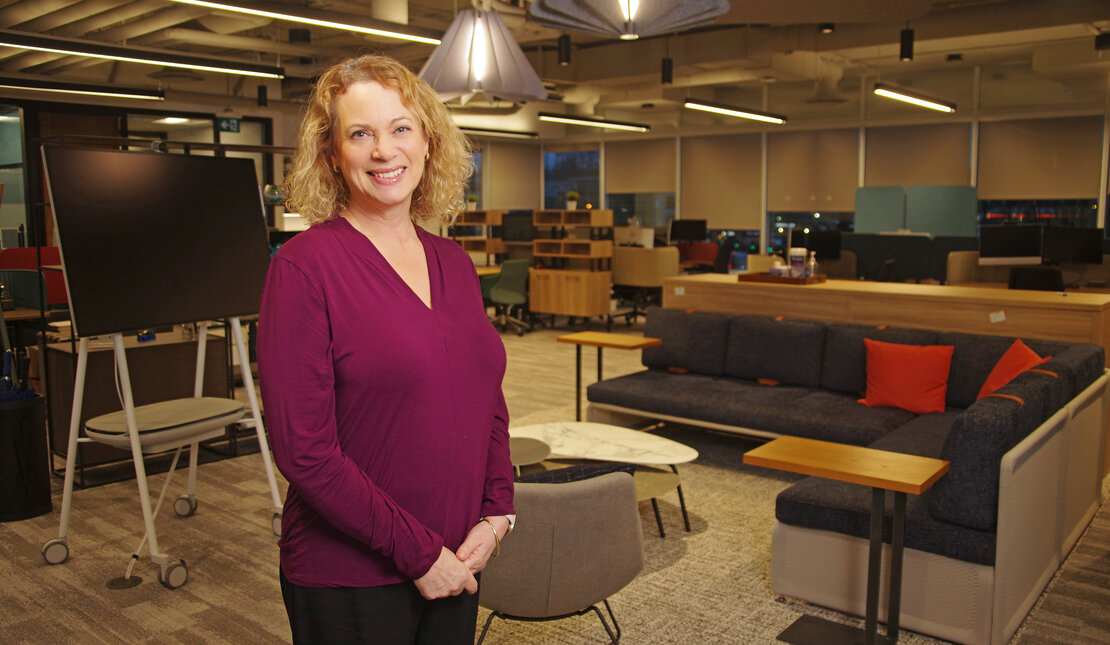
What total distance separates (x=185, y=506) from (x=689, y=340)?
3.45 m

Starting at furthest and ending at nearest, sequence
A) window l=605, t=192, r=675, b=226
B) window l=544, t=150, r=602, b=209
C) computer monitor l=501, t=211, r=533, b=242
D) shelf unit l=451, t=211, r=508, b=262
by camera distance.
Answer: window l=544, t=150, r=602, b=209, window l=605, t=192, r=675, b=226, shelf unit l=451, t=211, r=508, b=262, computer monitor l=501, t=211, r=533, b=242

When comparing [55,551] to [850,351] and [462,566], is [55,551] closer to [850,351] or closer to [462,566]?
[462,566]

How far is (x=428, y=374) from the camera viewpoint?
1408 millimetres

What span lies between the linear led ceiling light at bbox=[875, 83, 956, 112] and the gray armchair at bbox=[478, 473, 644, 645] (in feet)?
27.9

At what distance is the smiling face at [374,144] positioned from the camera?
1.46 m

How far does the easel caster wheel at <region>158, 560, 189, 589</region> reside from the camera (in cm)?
374

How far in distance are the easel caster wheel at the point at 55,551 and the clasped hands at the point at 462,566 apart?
331cm

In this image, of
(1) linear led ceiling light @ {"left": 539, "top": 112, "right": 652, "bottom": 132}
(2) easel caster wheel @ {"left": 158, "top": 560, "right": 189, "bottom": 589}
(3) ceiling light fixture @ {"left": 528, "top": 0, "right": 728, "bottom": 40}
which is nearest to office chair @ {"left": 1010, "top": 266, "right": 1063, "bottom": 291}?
(3) ceiling light fixture @ {"left": 528, "top": 0, "right": 728, "bottom": 40}

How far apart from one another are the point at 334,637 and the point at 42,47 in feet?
26.3

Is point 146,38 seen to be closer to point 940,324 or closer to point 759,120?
point 759,120

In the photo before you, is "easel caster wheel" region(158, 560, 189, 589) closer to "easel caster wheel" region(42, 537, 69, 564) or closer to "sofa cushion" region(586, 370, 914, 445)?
"easel caster wheel" region(42, 537, 69, 564)

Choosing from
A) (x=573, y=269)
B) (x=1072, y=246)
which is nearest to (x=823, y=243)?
(x=1072, y=246)

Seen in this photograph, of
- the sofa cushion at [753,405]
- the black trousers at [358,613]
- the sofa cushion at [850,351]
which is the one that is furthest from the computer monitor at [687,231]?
the black trousers at [358,613]

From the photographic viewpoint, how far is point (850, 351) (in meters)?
5.52
